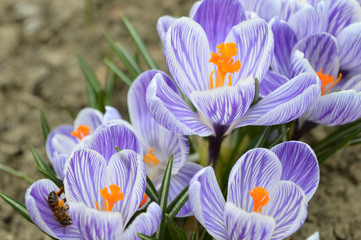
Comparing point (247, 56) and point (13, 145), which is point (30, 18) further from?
point (247, 56)

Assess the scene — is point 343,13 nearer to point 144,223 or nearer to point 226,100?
point 226,100

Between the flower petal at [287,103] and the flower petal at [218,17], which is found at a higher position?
the flower petal at [218,17]

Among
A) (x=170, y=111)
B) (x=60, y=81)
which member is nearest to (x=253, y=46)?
(x=170, y=111)

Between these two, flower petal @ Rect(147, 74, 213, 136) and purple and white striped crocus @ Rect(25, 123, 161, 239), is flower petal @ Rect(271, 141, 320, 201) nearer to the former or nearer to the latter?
flower petal @ Rect(147, 74, 213, 136)

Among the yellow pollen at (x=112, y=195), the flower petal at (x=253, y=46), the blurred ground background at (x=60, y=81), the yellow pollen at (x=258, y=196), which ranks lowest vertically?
the blurred ground background at (x=60, y=81)

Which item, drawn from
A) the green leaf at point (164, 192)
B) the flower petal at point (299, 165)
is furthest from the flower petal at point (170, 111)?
the flower petal at point (299, 165)

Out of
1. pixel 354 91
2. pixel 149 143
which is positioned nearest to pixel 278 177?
pixel 354 91

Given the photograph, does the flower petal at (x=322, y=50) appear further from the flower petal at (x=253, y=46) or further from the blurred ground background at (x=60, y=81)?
the blurred ground background at (x=60, y=81)
